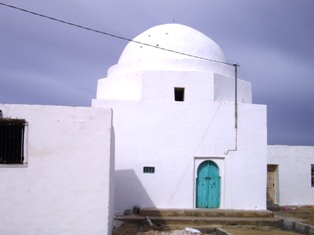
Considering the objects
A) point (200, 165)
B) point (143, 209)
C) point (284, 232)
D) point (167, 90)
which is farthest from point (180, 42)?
point (284, 232)

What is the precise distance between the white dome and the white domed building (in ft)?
2.69

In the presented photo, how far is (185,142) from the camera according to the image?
485 inches

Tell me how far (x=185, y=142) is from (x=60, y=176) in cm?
549

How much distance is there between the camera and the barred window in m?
7.77

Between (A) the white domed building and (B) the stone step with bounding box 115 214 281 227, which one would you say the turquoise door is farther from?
(B) the stone step with bounding box 115 214 281 227

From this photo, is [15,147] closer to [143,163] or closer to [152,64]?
[143,163]

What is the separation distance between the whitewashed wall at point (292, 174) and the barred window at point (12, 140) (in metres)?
12.4

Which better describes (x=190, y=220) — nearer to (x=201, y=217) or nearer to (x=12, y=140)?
(x=201, y=217)

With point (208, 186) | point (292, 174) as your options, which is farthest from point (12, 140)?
point (292, 174)

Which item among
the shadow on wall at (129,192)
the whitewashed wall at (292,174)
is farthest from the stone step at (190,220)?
the whitewashed wall at (292,174)

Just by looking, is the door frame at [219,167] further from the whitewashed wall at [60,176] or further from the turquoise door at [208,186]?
the whitewashed wall at [60,176]

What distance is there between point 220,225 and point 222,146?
2.75m

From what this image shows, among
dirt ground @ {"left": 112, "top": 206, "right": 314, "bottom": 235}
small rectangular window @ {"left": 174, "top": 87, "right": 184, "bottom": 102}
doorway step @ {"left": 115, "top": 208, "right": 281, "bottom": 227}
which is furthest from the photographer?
small rectangular window @ {"left": 174, "top": 87, "right": 184, "bottom": 102}

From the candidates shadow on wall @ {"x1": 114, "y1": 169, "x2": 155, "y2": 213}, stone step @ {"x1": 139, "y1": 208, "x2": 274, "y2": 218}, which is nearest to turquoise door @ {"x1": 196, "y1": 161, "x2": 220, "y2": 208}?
stone step @ {"x1": 139, "y1": 208, "x2": 274, "y2": 218}
